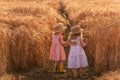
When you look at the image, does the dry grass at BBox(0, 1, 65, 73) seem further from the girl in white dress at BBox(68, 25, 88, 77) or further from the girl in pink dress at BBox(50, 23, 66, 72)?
the girl in white dress at BBox(68, 25, 88, 77)

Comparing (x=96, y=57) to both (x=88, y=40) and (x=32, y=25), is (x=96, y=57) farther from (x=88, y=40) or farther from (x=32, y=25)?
(x=32, y=25)

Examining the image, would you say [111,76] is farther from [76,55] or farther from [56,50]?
[56,50]

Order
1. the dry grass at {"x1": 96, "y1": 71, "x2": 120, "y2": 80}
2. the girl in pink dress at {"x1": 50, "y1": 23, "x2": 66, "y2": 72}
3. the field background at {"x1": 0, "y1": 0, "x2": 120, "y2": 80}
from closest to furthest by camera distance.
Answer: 1. the dry grass at {"x1": 96, "y1": 71, "x2": 120, "y2": 80}
2. the field background at {"x1": 0, "y1": 0, "x2": 120, "y2": 80}
3. the girl in pink dress at {"x1": 50, "y1": 23, "x2": 66, "y2": 72}

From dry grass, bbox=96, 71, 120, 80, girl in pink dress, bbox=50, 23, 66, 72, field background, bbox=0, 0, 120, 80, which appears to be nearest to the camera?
dry grass, bbox=96, 71, 120, 80

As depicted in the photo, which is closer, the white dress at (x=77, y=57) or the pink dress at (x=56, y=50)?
the white dress at (x=77, y=57)

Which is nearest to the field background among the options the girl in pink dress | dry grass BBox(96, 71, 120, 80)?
dry grass BBox(96, 71, 120, 80)

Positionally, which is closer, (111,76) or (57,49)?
(111,76)

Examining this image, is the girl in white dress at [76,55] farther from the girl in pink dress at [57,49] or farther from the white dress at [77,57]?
the girl in pink dress at [57,49]

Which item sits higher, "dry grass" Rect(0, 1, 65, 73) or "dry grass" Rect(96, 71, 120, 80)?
"dry grass" Rect(0, 1, 65, 73)

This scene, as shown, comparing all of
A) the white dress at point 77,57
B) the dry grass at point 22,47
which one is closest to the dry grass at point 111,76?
the white dress at point 77,57

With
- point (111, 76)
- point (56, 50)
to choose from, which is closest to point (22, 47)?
point (56, 50)

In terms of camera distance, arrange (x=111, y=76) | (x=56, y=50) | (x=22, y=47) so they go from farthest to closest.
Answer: (x=56, y=50) < (x=22, y=47) < (x=111, y=76)

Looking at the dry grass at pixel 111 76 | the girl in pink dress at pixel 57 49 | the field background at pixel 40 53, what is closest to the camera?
the dry grass at pixel 111 76

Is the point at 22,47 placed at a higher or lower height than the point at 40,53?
higher
